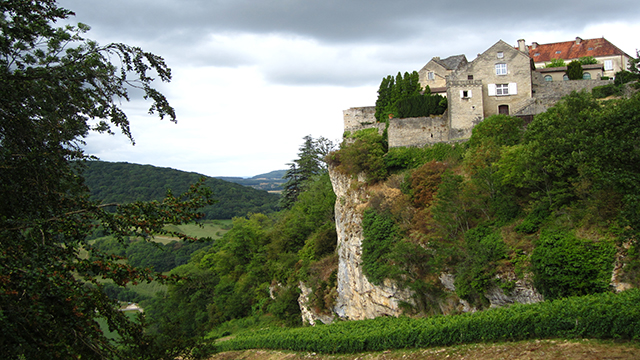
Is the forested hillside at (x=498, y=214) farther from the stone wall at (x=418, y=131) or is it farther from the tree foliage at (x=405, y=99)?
the tree foliage at (x=405, y=99)

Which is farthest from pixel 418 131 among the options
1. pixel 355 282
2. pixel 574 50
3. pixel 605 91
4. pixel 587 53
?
pixel 574 50

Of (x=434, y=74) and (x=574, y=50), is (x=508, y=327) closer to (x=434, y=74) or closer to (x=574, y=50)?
(x=434, y=74)

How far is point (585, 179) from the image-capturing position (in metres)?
15.6

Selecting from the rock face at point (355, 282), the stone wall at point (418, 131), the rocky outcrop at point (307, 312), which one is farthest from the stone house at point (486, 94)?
the rocky outcrop at point (307, 312)

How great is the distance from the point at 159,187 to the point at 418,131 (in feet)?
167

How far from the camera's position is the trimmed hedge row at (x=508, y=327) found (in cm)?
1170

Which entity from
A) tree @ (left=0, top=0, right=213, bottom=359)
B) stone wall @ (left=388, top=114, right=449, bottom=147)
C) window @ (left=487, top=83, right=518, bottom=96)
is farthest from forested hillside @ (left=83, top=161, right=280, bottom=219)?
tree @ (left=0, top=0, right=213, bottom=359)

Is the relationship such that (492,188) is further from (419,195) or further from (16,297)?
(16,297)

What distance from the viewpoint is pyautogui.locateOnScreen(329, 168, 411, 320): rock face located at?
23875 mm

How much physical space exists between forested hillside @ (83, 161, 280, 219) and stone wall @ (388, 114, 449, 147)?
123ft

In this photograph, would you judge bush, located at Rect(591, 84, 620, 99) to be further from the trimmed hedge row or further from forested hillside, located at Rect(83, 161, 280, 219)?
forested hillside, located at Rect(83, 161, 280, 219)

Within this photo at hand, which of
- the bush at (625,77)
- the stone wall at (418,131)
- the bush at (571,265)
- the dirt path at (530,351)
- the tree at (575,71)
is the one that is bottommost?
the dirt path at (530,351)

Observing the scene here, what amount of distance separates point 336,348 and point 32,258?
17.0 meters

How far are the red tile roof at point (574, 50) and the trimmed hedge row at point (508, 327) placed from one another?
3822 cm
